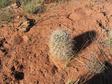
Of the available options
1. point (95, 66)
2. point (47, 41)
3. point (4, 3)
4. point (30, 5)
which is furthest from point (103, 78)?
point (4, 3)

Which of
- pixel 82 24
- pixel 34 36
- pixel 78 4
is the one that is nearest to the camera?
pixel 34 36

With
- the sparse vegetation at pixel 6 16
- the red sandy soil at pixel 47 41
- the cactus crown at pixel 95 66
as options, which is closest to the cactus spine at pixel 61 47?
the red sandy soil at pixel 47 41

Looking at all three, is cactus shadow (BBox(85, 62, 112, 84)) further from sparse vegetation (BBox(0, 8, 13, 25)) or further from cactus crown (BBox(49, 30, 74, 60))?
sparse vegetation (BBox(0, 8, 13, 25))

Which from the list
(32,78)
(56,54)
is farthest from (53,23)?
(32,78)

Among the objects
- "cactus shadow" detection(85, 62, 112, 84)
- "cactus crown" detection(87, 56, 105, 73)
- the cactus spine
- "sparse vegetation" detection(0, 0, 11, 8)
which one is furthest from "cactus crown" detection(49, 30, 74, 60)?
"sparse vegetation" detection(0, 0, 11, 8)

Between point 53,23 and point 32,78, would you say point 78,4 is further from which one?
A: point 32,78

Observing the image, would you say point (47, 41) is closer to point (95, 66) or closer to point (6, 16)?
point (95, 66)
